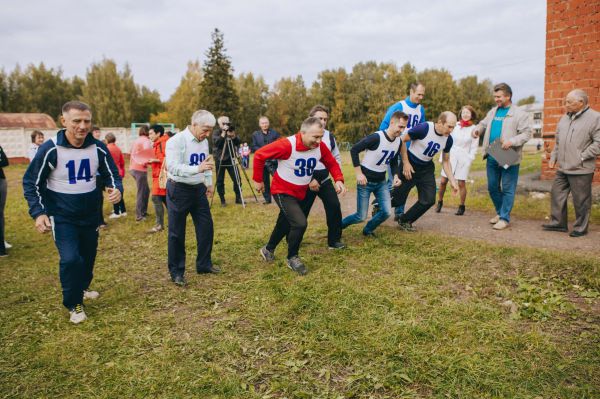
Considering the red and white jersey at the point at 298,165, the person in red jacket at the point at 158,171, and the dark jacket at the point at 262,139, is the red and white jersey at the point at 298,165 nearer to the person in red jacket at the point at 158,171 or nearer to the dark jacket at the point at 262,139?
the person in red jacket at the point at 158,171

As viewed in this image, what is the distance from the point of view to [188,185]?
4992mm

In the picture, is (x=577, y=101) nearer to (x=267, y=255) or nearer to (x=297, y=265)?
(x=297, y=265)

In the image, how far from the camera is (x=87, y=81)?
56281 mm

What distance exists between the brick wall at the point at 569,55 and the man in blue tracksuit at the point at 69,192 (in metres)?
8.17

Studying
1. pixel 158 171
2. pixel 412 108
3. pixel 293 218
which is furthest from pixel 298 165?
pixel 158 171

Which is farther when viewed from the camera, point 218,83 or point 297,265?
point 218,83

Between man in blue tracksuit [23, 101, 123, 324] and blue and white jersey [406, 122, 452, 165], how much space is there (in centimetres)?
439

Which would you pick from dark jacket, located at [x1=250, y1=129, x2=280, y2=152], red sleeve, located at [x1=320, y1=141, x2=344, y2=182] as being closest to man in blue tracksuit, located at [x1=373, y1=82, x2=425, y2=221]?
red sleeve, located at [x1=320, y1=141, x2=344, y2=182]

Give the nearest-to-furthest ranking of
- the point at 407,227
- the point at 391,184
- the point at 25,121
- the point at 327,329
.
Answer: the point at 327,329 → the point at 407,227 → the point at 391,184 → the point at 25,121

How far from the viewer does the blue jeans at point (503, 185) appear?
6.42 metres

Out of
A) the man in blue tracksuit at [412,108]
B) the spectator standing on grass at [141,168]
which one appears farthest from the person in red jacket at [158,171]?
the man in blue tracksuit at [412,108]

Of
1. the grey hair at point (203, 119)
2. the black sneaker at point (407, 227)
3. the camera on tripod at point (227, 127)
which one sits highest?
the camera on tripod at point (227, 127)

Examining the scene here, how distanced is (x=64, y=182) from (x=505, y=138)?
19.9 ft

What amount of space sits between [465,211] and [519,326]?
4.78 metres
